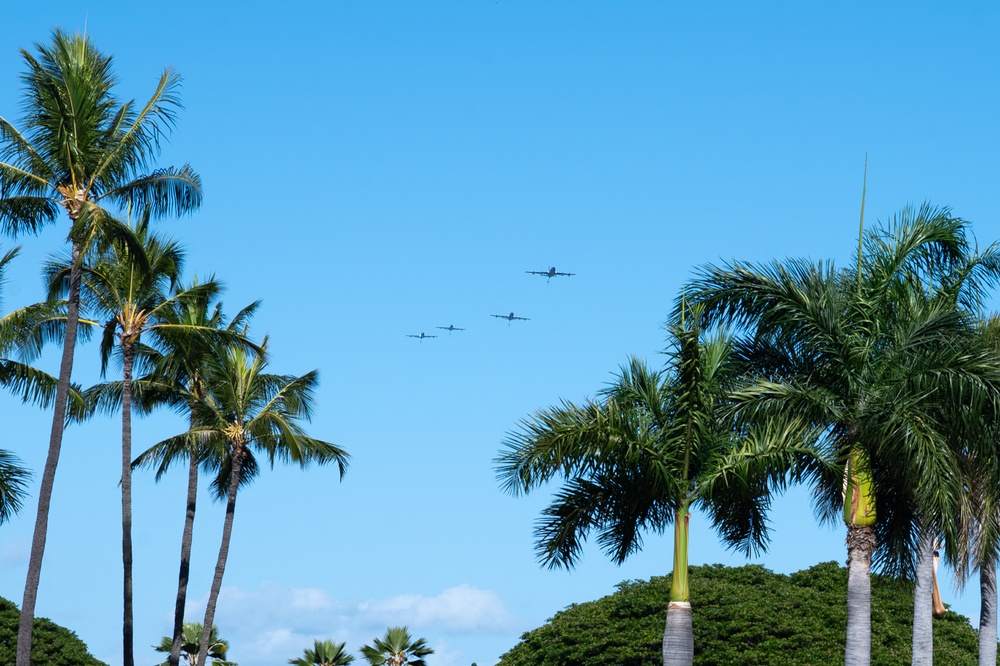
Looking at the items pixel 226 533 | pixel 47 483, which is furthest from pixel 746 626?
pixel 47 483

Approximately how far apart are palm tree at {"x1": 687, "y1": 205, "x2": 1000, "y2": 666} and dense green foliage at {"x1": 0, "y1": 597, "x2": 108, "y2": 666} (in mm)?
26084

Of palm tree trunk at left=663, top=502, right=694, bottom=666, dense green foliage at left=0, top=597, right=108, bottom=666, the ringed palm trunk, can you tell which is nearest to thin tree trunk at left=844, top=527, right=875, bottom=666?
the ringed palm trunk

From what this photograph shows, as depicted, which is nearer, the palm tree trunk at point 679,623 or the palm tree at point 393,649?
the palm tree trunk at point 679,623

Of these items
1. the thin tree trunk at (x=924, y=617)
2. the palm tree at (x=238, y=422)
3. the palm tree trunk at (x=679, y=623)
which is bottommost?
the palm tree trunk at (x=679, y=623)

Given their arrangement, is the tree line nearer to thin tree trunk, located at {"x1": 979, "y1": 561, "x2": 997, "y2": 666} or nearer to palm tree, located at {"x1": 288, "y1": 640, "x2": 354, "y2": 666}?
thin tree trunk, located at {"x1": 979, "y1": 561, "x2": 997, "y2": 666}

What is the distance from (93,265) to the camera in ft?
97.9

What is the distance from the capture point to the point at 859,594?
63.8 feet

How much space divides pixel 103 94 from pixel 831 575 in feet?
91.4

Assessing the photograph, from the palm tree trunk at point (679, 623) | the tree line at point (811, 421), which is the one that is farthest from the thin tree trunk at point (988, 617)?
the palm tree trunk at point (679, 623)

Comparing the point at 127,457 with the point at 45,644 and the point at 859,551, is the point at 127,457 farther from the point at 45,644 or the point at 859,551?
the point at 859,551

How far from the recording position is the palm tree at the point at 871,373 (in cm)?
1905

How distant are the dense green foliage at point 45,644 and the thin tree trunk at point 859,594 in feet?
88.5

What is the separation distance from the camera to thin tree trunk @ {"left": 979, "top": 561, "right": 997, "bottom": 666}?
26.8 m

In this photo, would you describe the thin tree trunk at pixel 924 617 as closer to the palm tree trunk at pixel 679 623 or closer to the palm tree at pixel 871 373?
the palm tree at pixel 871 373
